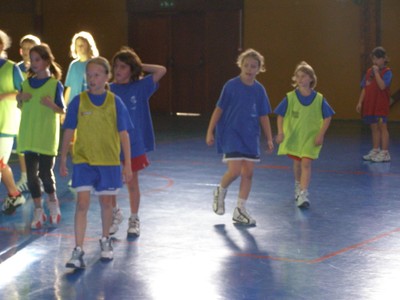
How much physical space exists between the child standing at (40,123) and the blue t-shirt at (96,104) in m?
1.06

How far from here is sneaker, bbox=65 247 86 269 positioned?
4.69m

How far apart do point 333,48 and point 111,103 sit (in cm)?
1224

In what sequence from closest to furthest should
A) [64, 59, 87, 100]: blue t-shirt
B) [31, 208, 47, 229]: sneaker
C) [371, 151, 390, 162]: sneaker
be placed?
[31, 208, 47, 229]: sneaker < [64, 59, 87, 100]: blue t-shirt < [371, 151, 390, 162]: sneaker

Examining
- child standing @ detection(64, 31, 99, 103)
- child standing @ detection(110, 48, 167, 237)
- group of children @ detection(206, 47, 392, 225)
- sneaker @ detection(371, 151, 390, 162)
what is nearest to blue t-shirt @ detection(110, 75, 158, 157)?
child standing @ detection(110, 48, 167, 237)

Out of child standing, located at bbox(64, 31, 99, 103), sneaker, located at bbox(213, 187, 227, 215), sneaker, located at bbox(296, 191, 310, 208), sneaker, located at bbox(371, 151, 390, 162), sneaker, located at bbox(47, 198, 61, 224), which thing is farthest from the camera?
sneaker, located at bbox(371, 151, 390, 162)

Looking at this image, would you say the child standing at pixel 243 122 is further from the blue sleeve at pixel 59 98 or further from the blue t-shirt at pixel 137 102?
the blue sleeve at pixel 59 98

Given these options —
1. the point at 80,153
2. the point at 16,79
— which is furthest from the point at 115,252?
the point at 16,79

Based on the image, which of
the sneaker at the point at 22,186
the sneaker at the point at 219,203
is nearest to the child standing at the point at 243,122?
the sneaker at the point at 219,203

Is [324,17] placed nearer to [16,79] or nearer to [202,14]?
[202,14]

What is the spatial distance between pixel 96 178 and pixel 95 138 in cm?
25

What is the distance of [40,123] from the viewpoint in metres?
6.01

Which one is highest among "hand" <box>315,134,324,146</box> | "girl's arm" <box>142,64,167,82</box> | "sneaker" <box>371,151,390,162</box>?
"girl's arm" <box>142,64,167,82</box>

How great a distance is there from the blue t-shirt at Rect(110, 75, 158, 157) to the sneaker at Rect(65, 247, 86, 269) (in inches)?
42.7

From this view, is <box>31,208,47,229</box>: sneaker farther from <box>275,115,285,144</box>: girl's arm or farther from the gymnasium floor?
<box>275,115,285,144</box>: girl's arm
